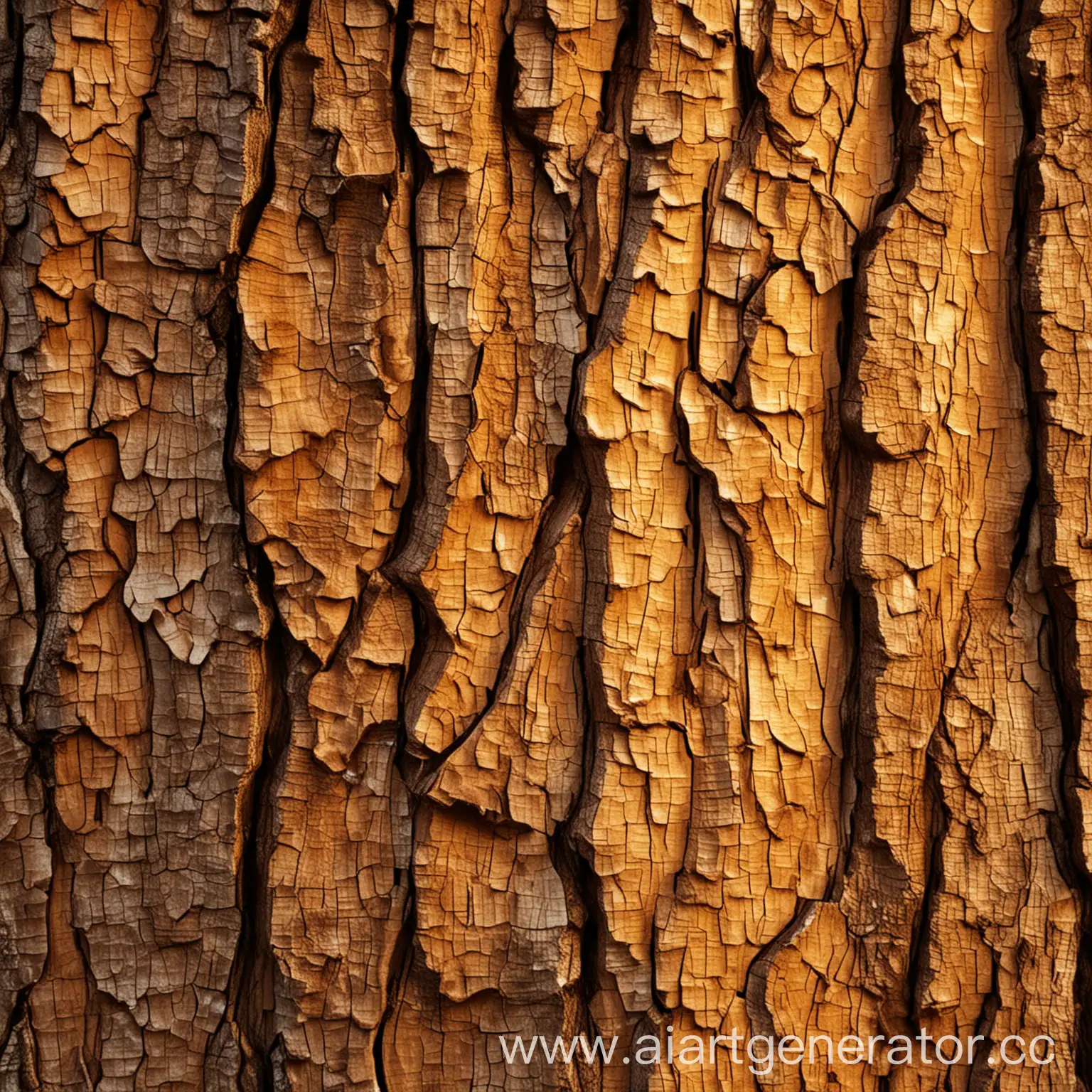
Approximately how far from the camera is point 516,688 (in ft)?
4.41

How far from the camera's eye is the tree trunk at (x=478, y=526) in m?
1.33

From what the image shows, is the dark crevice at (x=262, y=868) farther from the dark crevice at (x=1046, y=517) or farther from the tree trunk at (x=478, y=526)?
the dark crevice at (x=1046, y=517)

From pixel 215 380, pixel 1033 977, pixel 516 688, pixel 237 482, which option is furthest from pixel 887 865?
pixel 215 380

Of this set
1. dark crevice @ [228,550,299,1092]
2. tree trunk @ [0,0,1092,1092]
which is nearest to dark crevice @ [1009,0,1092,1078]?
tree trunk @ [0,0,1092,1092]

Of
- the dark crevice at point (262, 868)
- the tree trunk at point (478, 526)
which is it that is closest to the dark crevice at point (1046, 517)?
the tree trunk at point (478, 526)

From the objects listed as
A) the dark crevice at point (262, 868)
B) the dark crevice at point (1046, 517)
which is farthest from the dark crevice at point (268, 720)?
the dark crevice at point (1046, 517)

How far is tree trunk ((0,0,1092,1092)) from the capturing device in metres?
1.33

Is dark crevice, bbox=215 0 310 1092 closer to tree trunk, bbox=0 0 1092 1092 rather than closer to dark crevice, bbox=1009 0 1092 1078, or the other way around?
tree trunk, bbox=0 0 1092 1092

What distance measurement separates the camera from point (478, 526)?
135 centimetres

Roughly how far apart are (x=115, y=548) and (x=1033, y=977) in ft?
4.63

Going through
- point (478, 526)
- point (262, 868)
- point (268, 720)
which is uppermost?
point (478, 526)

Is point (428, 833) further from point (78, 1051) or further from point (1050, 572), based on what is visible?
point (1050, 572)

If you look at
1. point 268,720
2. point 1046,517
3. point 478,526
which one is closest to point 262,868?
point 268,720

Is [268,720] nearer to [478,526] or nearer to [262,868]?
[262,868]
